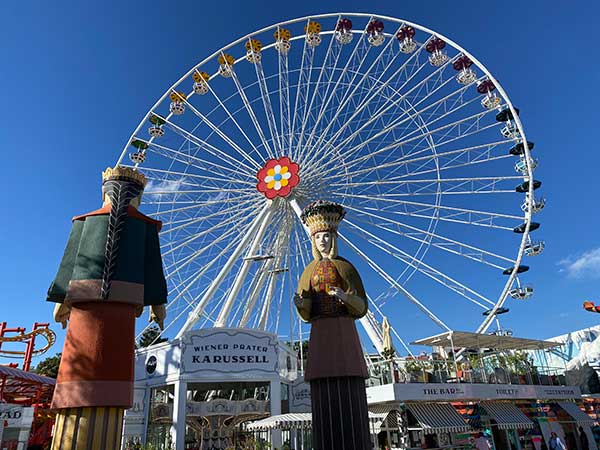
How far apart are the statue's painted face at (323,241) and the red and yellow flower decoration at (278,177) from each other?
37.6 ft

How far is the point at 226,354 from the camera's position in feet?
52.5

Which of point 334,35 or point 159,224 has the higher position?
point 334,35

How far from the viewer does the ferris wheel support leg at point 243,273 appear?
17.9 m

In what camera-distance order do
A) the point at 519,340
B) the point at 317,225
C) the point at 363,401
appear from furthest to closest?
the point at 519,340 < the point at 317,225 < the point at 363,401

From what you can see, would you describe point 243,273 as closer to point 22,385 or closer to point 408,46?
point 22,385

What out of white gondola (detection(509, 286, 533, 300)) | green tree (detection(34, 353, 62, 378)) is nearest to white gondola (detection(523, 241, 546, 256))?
white gondola (detection(509, 286, 533, 300))

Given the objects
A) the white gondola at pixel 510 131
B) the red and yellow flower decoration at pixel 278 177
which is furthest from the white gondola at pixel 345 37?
the white gondola at pixel 510 131

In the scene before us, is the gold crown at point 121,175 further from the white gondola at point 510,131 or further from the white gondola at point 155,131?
the white gondola at point 510,131

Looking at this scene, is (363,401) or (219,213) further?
(219,213)

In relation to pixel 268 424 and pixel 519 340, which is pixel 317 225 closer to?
pixel 268 424

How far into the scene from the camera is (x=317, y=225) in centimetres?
816

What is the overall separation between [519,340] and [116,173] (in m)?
16.9

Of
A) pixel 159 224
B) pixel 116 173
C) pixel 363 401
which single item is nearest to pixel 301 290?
pixel 363 401

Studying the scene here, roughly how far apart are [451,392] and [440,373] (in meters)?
0.66
